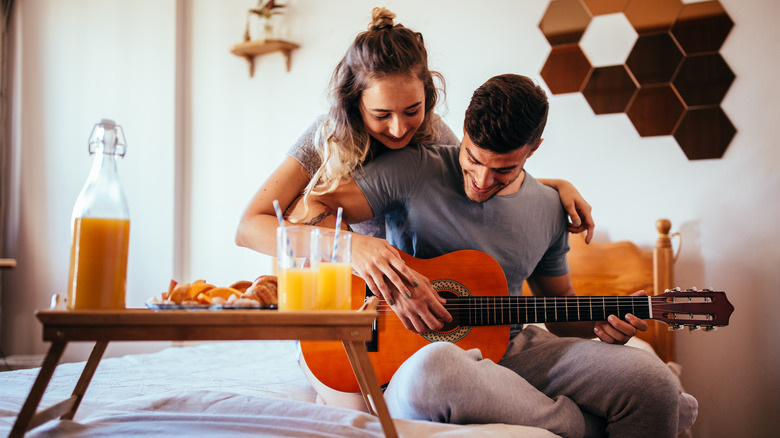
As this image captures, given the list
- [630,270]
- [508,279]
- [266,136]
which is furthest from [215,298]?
[266,136]

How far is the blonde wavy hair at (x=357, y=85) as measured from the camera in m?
1.47

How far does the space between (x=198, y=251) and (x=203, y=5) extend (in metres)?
1.32

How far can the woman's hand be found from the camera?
3.88 ft

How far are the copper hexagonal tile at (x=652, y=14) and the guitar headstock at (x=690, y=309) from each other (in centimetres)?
140

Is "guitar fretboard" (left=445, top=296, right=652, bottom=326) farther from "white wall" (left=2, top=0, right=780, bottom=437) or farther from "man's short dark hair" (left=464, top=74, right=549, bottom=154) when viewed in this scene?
"white wall" (left=2, top=0, right=780, bottom=437)

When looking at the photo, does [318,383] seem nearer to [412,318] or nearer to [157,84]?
[412,318]

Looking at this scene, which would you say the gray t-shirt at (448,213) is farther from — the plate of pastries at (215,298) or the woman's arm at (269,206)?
the plate of pastries at (215,298)

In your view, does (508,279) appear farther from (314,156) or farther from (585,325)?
(314,156)

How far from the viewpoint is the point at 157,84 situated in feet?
10.3

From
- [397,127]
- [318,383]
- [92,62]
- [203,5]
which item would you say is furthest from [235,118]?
[318,383]

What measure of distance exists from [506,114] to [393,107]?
278 millimetres

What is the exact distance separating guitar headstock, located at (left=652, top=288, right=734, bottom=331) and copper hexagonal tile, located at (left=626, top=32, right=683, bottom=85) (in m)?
1.29

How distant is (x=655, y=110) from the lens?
7.59 ft

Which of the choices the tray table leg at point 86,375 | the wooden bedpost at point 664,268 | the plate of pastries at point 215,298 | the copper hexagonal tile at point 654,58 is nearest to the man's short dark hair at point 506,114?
the plate of pastries at point 215,298
